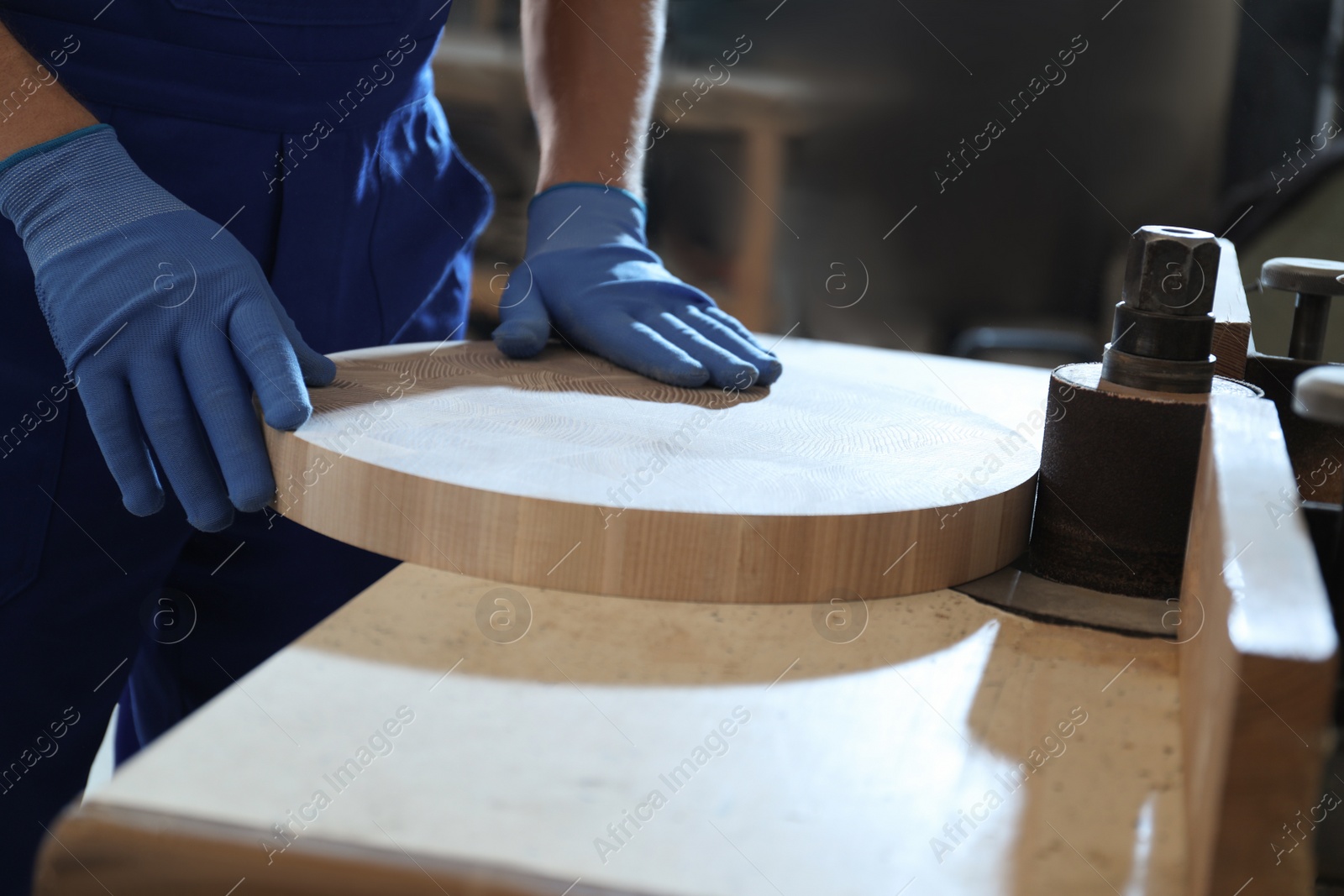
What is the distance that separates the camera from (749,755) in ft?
1.65

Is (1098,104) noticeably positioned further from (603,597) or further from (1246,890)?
(1246,890)

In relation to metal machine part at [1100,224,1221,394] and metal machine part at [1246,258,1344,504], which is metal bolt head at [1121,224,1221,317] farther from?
metal machine part at [1246,258,1344,504]

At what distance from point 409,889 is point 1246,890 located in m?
0.31

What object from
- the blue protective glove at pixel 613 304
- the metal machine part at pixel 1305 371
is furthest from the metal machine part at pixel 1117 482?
the blue protective glove at pixel 613 304

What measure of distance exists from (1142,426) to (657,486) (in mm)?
313

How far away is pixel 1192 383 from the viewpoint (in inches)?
27.8

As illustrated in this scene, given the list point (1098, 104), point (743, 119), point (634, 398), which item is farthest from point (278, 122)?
point (1098, 104)

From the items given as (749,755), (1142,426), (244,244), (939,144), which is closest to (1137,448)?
(1142,426)

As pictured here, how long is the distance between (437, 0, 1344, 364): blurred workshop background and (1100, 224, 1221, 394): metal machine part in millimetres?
1783

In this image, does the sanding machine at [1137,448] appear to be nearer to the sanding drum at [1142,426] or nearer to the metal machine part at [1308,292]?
the sanding drum at [1142,426]

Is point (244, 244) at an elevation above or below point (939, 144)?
above

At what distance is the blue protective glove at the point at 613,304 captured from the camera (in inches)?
40.4

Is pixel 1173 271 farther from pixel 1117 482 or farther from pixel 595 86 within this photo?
pixel 595 86

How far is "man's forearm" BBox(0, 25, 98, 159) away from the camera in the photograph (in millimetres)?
928
